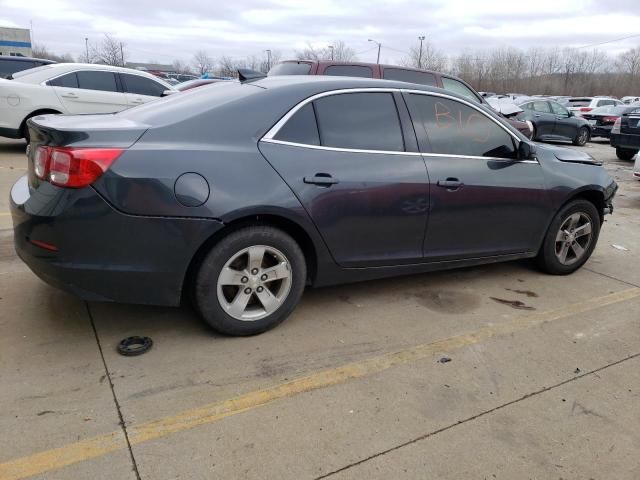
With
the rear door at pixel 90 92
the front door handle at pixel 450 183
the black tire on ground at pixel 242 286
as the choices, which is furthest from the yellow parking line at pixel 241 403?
the rear door at pixel 90 92

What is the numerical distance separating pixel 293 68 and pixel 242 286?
5.86m

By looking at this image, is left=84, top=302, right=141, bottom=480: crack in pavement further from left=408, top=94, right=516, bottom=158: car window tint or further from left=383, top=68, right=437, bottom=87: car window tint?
left=383, top=68, right=437, bottom=87: car window tint

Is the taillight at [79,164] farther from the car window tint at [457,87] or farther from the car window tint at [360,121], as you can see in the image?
the car window tint at [457,87]

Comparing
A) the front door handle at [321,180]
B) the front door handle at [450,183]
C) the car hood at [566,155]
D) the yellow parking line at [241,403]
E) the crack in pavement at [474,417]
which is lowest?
the crack in pavement at [474,417]

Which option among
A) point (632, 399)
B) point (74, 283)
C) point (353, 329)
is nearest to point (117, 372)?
point (74, 283)

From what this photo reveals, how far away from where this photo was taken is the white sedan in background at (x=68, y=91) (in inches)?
353

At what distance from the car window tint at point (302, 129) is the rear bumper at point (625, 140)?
1239cm

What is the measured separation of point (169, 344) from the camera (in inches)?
125

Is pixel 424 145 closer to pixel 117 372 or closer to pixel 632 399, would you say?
pixel 632 399

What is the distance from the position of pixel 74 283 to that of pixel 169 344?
2.21ft

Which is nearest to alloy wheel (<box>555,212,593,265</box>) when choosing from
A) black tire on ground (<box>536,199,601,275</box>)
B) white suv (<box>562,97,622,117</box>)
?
black tire on ground (<box>536,199,601,275</box>)

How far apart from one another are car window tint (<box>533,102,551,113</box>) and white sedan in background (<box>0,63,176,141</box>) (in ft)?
39.9

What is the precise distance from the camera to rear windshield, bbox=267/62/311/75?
7.99 m

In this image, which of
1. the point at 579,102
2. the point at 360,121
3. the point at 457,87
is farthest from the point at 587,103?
the point at 360,121
